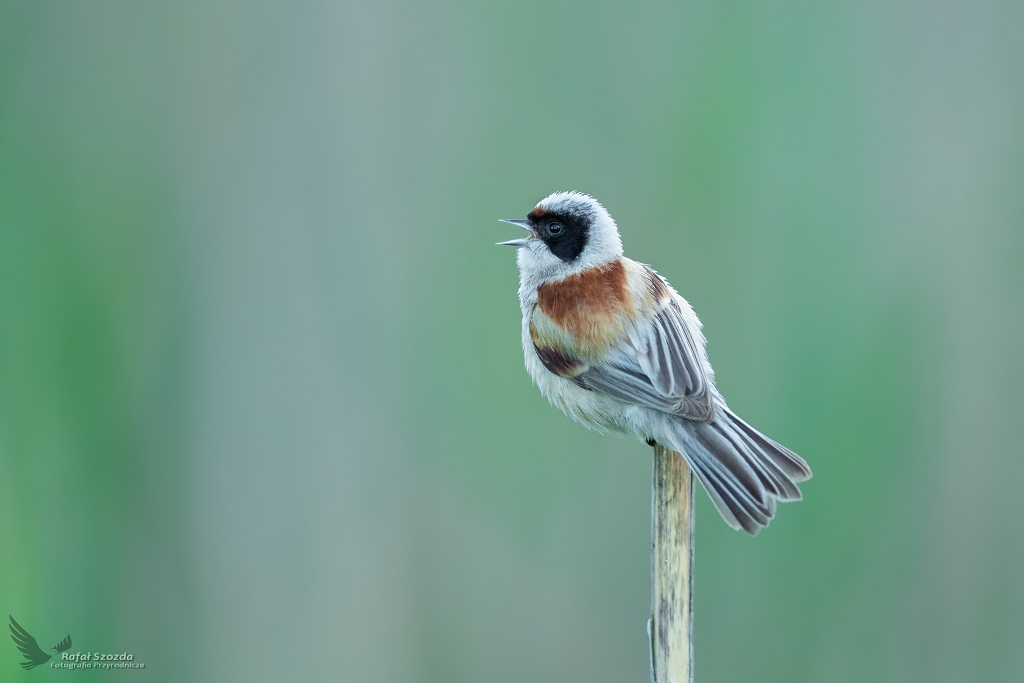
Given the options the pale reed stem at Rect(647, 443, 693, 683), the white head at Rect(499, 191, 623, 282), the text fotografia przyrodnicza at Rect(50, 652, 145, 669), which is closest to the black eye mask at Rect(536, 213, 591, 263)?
the white head at Rect(499, 191, 623, 282)

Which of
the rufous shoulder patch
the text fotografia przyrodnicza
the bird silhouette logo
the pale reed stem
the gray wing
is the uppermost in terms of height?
the rufous shoulder patch

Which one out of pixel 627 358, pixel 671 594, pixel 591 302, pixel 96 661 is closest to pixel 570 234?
pixel 591 302

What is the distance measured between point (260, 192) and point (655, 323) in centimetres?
165

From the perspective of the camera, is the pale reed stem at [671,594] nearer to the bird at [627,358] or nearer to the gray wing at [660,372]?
the bird at [627,358]

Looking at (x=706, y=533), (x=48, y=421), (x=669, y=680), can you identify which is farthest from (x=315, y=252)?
(x=669, y=680)

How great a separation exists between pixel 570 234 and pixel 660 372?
1.88 feet

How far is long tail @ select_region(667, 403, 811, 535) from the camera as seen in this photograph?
1.92m

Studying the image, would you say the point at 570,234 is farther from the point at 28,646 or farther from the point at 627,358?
the point at 28,646

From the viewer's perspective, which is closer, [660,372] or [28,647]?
[660,372]

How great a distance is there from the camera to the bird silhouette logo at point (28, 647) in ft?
7.94

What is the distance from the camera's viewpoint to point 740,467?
2.01m

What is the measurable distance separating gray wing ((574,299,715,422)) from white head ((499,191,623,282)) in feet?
0.92

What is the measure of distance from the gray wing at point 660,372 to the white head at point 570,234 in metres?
0.28

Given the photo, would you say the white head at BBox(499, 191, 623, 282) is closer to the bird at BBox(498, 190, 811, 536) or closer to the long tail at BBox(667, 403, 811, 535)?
the bird at BBox(498, 190, 811, 536)
